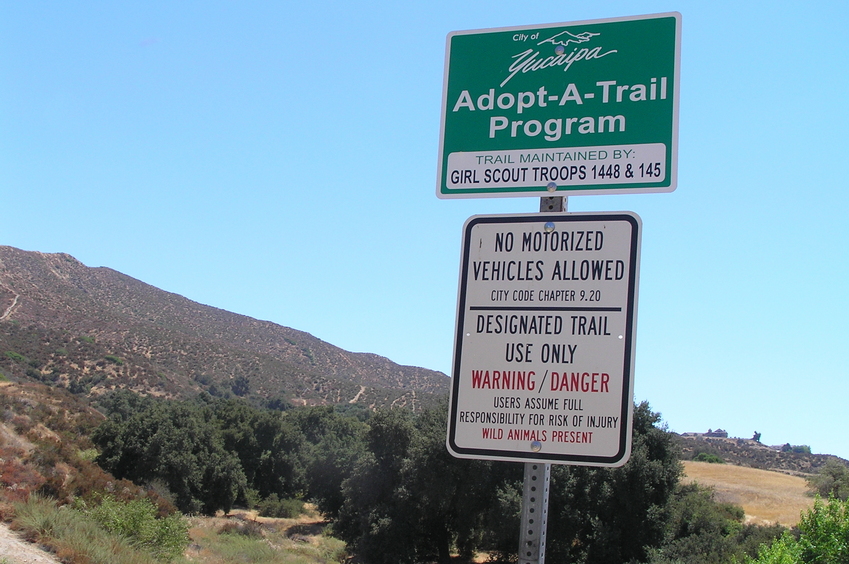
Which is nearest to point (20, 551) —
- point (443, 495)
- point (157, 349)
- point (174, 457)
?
point (443, 495)

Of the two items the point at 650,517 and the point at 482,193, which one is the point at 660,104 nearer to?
the point at 482,193

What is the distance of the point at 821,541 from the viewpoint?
939cm

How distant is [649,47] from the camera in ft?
7.92

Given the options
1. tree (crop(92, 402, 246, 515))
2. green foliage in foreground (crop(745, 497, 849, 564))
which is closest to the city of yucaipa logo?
green foliage in foreground (crop(745, 497, 849, 564))

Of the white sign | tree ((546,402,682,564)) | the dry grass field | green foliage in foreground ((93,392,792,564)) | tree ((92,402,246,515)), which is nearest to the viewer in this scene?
the white sign

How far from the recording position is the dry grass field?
33.5 meters

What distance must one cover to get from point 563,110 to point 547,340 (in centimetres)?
87

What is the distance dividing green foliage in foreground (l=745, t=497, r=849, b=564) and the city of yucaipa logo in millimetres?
7774

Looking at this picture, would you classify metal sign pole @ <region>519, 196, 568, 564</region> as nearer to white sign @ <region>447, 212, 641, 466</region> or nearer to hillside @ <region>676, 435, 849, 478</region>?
white sign @ <region>447, 212, 641, 466</region>

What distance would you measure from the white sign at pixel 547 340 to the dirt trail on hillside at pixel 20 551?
13067mm

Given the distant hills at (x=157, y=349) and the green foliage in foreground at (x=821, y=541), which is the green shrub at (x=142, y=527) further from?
the distant hills at (x=157, y=349)

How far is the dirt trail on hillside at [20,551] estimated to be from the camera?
12.6 metres

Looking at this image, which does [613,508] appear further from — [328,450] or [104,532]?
[328,450]

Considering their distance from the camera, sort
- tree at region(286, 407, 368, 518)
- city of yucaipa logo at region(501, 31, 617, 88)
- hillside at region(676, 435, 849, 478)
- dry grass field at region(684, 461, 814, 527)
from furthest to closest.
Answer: hillside at region(676, 435, 849, 478), tree at region(286, 407, 368, 518), dry grass field at region(684, 461, 814, 527), city of yucaipa logo at region(501, 31, 617, 88)
